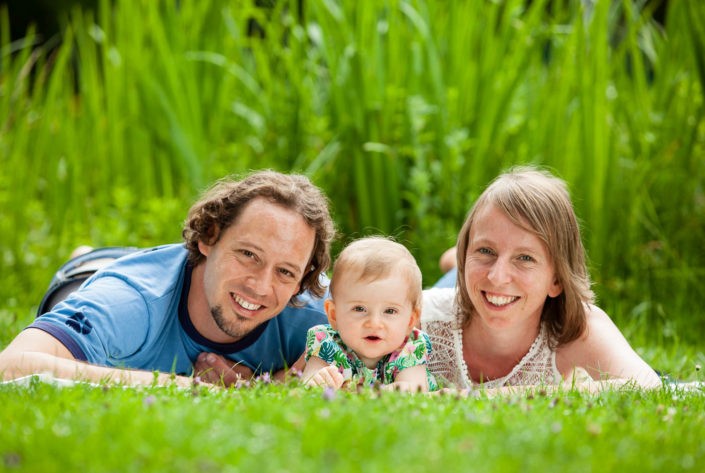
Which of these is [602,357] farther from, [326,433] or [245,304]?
[326,433]

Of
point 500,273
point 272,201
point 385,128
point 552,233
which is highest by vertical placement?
point 385,128

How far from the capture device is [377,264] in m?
3.55

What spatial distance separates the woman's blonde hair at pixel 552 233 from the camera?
3715 mm

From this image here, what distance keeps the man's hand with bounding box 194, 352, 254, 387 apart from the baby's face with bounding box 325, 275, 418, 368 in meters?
0.50

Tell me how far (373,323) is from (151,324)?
0.92 meters

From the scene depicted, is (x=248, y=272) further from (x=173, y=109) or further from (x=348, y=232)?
(x=173, y=109)

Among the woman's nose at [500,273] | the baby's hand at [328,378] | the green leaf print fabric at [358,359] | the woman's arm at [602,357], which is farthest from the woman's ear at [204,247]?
the woman's arm at [602,357]

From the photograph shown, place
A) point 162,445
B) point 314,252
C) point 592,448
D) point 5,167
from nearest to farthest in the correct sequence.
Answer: point 162,445 < point 592,448 < point 314,252 < point 5,167

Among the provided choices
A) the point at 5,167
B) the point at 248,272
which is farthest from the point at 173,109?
the point at 248,272

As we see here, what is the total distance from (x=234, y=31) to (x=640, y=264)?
10.9 feet

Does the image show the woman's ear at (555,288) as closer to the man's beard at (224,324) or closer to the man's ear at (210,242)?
the man's beard at (224,324)

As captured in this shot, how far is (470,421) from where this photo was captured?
2.57m

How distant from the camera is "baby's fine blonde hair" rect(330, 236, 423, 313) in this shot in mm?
3551

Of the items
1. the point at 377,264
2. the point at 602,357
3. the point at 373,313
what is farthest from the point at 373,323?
the point at 602,357
